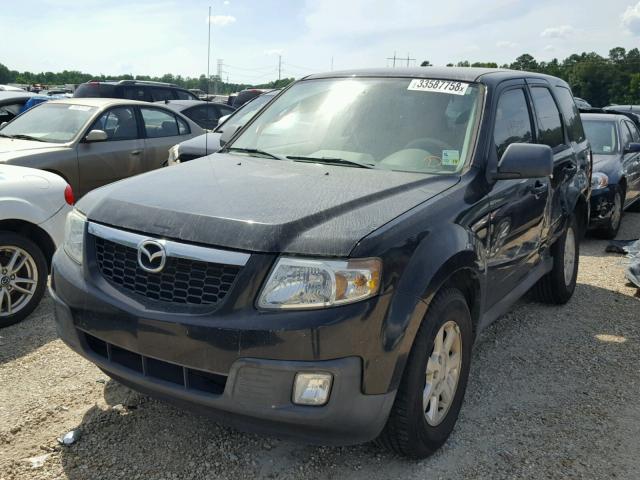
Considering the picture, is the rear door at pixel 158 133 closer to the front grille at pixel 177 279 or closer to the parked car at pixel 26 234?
the parked car at pixel 26 234

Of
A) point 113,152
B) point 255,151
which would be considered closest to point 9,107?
point 113,152

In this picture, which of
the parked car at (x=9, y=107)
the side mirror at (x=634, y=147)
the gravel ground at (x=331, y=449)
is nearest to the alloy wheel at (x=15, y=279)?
the gravel ground at (x=331, y=449)

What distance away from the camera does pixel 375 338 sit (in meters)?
2.31

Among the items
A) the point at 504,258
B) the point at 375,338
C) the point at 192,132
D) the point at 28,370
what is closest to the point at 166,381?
the point at 375,338

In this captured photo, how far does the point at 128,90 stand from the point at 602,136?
10.2m

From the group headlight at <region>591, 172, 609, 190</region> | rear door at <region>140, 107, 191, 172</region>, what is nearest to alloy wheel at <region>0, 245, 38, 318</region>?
rear door at <region>140, 107, 191, 172</region>

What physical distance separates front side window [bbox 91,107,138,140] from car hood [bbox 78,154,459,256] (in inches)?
196

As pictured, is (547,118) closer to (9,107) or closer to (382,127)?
(382,127)

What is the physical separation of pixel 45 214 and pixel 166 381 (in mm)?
2539

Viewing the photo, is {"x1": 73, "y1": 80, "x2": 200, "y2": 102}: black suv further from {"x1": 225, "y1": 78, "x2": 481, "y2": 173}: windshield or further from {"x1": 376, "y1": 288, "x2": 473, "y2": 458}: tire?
{"x1": 376, "y1": 288, "x2": 473, "y2": 458}: tire

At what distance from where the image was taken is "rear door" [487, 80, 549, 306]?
11.1ft

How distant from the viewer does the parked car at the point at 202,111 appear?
37.6 feet

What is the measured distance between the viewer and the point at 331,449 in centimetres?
292

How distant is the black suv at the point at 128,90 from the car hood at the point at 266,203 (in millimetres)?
11610
